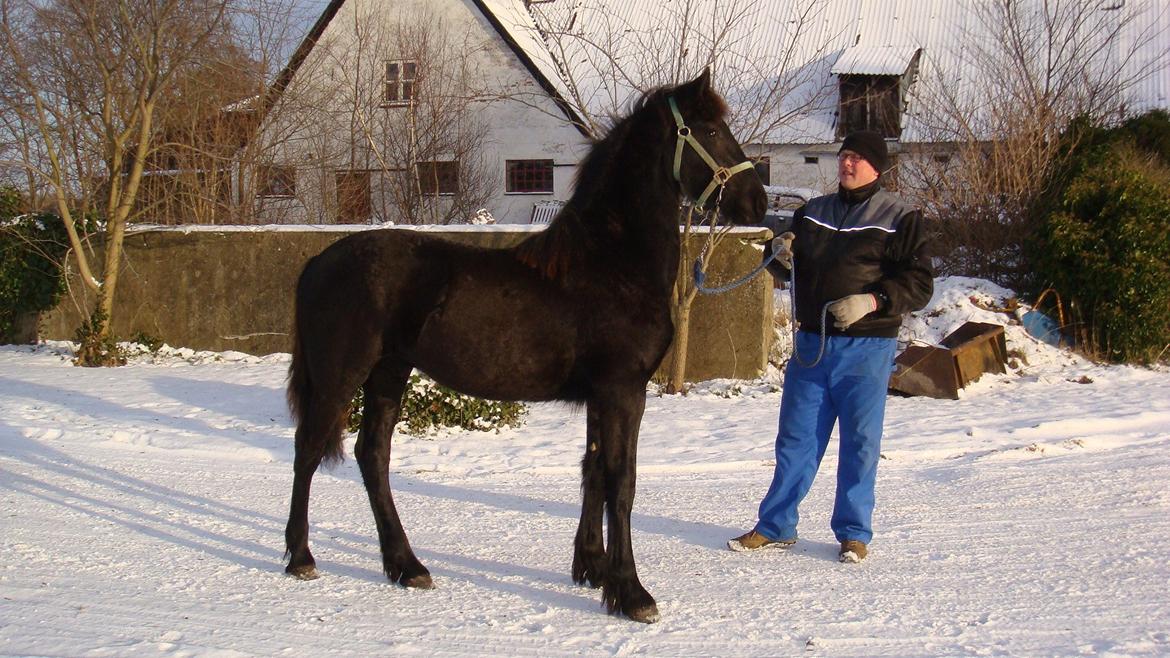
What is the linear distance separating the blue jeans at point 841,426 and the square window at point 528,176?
21.6m

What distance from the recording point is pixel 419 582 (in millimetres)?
4859

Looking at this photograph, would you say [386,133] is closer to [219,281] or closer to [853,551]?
[219,281]

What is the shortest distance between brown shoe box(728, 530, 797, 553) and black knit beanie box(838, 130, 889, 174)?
7.10ft

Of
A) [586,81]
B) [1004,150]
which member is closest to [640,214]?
[1004,150]

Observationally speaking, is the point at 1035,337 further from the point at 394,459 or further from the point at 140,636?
the point at 140,636

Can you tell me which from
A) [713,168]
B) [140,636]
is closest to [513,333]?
[713,168]

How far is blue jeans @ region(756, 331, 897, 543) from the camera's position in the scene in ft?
17.7

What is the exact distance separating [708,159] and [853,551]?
2262 mm

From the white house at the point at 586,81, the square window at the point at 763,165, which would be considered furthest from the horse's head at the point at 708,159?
the white house at the point at 586,81

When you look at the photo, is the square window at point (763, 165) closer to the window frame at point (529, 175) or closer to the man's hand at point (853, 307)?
the man's hand at point (853, 307)

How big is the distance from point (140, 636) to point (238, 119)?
1501 centimetres

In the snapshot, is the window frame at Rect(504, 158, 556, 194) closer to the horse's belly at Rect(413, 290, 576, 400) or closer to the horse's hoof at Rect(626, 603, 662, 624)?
the horse's belly at Rect(413, 290, 576, 400)

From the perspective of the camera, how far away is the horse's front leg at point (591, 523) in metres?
4.90

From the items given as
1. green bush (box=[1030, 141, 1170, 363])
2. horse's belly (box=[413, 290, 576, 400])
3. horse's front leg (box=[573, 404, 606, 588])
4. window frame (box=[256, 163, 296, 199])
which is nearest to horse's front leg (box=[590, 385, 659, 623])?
horse's front leg (box=[573, 404, 606, 588])
